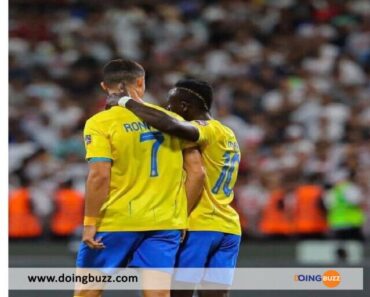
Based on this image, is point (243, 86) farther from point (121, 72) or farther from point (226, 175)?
point (121, 72)

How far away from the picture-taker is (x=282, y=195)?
11195 mm

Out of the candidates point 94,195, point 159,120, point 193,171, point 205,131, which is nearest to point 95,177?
point 94,195

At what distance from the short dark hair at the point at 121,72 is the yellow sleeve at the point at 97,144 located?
302mm

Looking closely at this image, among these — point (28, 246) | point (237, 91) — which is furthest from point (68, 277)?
point (237, 91)

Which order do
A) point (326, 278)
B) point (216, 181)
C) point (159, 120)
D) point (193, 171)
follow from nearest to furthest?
point (159, 120) → point (193, 171) → point (216, 181) → point (326, 278)

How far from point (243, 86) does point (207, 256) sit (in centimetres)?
735

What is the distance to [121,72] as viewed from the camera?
5.25m

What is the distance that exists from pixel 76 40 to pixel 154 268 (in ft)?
30.0

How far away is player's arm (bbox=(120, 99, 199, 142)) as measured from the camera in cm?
512

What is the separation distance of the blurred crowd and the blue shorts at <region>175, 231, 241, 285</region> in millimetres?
5223

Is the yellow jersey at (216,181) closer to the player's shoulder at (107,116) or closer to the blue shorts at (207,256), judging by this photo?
the blue shorts at (207,256)

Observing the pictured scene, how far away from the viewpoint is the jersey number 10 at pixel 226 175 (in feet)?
18.8
